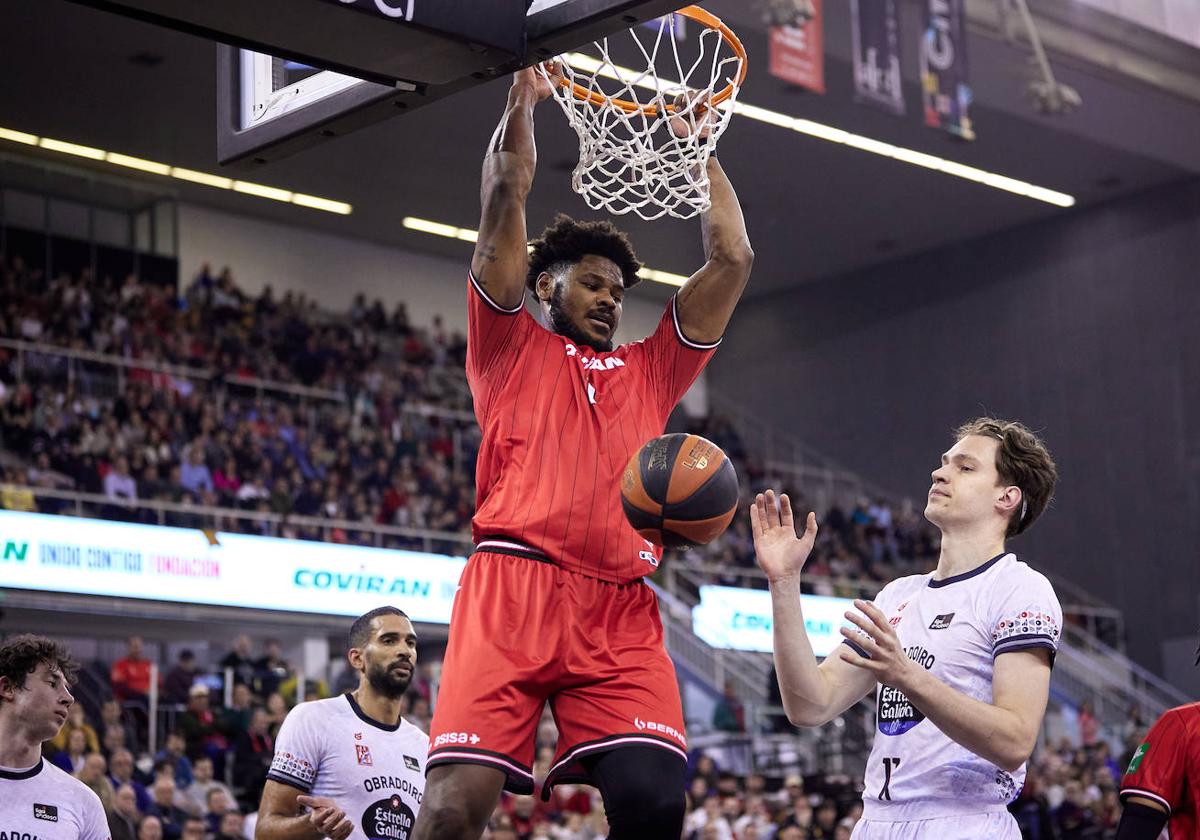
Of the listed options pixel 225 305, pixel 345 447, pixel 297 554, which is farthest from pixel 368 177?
pixel 297 554

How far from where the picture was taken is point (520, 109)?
493 centimetres

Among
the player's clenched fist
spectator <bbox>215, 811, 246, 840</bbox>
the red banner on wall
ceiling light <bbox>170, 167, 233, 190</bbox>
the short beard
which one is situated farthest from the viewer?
ceiling light <bbox>170, 167, 233, 190</bbox>

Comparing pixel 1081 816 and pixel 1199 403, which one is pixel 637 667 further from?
pixel 1199 403

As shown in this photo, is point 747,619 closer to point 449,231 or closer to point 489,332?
point 449,231

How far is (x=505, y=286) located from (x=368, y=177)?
20368 mm

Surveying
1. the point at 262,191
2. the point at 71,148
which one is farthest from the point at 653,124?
the point at 262,191

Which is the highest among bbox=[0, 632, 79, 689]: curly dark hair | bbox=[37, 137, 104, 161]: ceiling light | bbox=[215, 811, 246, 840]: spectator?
bbox=[37, 137, 104, 161]: ceiling light

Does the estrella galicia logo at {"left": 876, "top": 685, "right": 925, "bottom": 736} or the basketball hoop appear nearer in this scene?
the estrella galicia logo at {"left": 876, "top": 685, "right": 925, "bottom": 736}

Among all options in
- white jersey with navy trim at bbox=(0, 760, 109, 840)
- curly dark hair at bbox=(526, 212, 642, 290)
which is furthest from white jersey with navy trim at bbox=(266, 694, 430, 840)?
curly dark hair at bbox=(526, 212, 642, 290)

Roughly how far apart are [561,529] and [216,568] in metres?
13.2

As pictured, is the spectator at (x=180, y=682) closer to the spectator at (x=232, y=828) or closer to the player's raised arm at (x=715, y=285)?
the spectator at (x=232, y=828)

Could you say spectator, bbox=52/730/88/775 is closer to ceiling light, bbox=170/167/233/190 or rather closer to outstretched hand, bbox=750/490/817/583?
outstretched hand, bbox=750/490/817/583

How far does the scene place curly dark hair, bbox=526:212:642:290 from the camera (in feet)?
16.5

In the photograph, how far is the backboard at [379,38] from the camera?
14.3 ft
